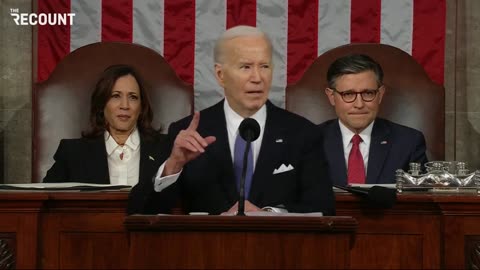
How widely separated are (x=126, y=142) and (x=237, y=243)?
7.34ft

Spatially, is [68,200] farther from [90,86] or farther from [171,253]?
[90,86]

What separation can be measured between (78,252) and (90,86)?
5.34 feet

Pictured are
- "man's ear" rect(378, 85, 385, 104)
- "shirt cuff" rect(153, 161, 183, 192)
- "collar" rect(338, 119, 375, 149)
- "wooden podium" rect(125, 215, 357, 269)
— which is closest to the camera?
"wooden podium" rect(125, 215, 357, 269)

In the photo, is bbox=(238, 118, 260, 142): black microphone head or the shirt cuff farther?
the shirt cuff

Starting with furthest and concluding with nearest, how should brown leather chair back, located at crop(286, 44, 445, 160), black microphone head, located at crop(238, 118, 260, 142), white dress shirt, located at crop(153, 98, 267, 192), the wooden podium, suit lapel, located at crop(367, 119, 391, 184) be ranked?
brown leather chair back, located at crop(286, 44, 445, 160) < suit lapel, located at crop(367, 119, 391, 184) < white dress shirt, located at crop(153, 98, 267, 192) < black microphone head, located at crop(238, 118, 260, 142) < the wooden podium

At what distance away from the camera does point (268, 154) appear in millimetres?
4059

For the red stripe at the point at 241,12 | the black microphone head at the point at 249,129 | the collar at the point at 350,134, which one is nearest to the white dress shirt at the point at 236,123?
the black microphone head at the point at 249,129

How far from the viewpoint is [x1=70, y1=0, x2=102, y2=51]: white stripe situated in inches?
232

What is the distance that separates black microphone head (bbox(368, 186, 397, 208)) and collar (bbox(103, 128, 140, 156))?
1.57 m

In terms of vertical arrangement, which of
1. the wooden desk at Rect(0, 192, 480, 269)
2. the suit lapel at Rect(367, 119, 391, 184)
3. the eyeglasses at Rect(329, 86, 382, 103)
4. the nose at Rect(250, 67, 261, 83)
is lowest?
the wooden desk at Rect(0, 192, 480, 269)

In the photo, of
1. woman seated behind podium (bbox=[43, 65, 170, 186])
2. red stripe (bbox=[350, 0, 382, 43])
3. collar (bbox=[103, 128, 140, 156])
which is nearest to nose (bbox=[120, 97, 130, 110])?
woman seated behind podium (bbox=[43, 65, 170, 186])

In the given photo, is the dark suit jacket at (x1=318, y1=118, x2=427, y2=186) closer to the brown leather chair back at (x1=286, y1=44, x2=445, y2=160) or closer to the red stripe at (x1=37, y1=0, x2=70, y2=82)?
the brown leather chair back at (x1=286, y1=44, x2=445, y2=160)

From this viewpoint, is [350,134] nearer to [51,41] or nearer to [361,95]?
[361,95]

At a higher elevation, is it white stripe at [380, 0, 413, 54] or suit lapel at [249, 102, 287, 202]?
white stripe at [380, 0, 413, 54]
